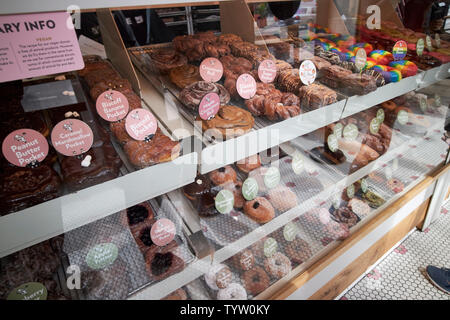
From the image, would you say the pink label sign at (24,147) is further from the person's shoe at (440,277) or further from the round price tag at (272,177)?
the person's shoe at (440,277)

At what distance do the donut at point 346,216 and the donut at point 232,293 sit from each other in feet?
3.05

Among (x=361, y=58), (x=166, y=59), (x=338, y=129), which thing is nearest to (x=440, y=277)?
(x=338, y=129)

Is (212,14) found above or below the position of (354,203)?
above

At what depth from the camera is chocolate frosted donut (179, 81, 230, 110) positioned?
156cm

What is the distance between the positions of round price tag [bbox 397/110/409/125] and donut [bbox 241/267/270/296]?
6.93ft

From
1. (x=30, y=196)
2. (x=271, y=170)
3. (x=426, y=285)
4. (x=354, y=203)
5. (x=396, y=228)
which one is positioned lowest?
(x=426, y=285)

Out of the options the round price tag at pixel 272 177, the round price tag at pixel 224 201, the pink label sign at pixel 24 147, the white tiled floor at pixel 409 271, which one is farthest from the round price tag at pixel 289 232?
the pink label sign at pixel 24 147

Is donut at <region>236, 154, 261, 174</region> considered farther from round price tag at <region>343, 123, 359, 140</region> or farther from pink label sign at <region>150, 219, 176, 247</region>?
round price tag at <region>343, 123, 359, 140</region>

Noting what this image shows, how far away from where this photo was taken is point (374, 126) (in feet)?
8.66

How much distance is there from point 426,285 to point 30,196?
2.58 meters

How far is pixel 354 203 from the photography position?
2.35m
